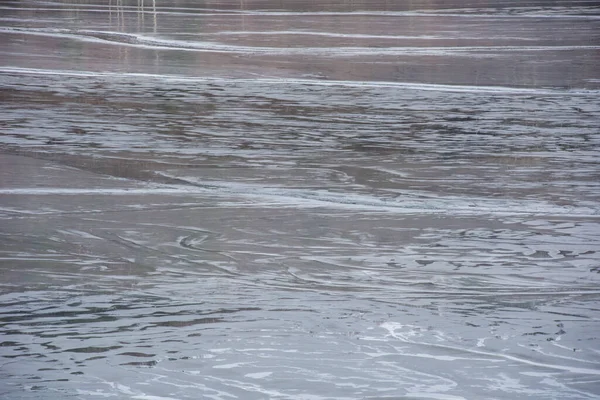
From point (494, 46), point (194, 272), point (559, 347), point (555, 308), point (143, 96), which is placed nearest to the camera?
point (559, 347)

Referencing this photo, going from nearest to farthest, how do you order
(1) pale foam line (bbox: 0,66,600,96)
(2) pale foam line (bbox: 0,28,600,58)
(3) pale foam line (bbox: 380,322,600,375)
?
(3) pale foam line (bbox: 380,322,600,375) < (1) pale foam line (bbox: 0,66,600,96) < (2) pale foam line (bbox: 0,28,600,58)

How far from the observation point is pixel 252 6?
33812 millimetres

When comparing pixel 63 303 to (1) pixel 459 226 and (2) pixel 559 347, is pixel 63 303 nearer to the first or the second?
(2) pixel 559 347

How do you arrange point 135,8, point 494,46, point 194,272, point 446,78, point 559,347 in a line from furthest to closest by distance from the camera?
point 135,8
point 494,46
point 446,78
point 194,272
point 559,347

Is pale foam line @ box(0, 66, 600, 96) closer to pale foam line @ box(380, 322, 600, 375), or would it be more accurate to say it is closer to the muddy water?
Answer: the muddy water

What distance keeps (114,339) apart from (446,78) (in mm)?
10441

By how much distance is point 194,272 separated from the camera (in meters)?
5.30

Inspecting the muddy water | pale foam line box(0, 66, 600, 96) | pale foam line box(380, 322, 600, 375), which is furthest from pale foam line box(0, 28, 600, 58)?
pale foam line box(380, 322, 600, 375)

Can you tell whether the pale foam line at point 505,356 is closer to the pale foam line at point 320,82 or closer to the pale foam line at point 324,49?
the pale foam line at point 320,82

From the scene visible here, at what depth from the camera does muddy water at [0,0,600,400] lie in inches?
157

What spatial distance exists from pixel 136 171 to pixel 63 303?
3.28 metres

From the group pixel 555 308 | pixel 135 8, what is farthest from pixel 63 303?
pixel 135 8

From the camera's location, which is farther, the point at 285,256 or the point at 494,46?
the point at 494,46

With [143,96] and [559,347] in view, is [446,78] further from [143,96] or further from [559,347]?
[559,347]
